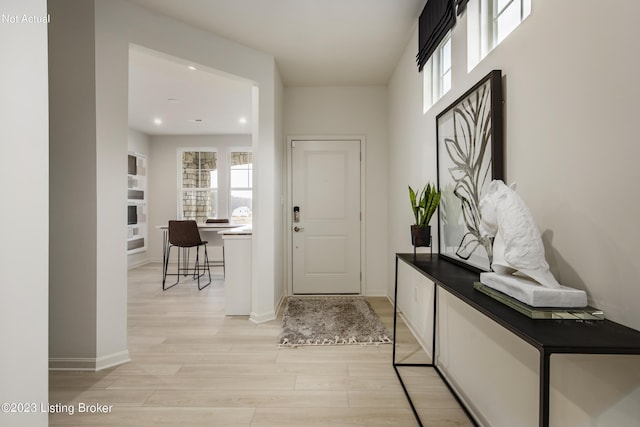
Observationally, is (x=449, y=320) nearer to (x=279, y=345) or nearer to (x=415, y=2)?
(x=279, y=345)

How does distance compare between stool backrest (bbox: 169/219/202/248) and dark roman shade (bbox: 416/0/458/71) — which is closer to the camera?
dark roman shade (bbox: 416/0/458/71)

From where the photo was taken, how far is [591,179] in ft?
3.13

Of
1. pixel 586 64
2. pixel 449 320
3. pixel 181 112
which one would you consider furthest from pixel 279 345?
pixel 181 112

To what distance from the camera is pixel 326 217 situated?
411 centimetres

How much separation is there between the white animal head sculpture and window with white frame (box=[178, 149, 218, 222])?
6.20 m

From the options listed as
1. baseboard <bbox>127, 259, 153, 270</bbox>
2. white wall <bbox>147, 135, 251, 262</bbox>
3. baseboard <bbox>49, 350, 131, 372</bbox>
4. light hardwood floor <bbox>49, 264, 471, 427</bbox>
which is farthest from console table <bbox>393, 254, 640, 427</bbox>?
baseboard <bbox>127, 259, 153, 270</bbox>

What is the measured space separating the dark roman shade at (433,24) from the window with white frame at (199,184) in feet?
16.8

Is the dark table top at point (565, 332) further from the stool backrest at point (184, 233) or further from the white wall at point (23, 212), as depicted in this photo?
the stool backrest at point (184, 233)

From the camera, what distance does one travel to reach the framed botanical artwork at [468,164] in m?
1.42

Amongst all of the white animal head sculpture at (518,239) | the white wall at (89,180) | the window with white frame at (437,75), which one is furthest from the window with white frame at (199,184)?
the white animal head sculpture at (518,239)

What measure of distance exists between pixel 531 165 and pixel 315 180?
9.86 feet

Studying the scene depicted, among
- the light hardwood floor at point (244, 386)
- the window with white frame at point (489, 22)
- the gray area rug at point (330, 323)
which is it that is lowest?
the light hardwood floor at point (244, 386)

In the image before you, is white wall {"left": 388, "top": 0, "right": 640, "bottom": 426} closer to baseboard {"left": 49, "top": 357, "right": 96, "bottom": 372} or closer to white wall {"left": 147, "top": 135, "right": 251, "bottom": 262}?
baseboard {"left": 49, "top": 357, "right": 96, "bottom": 372}

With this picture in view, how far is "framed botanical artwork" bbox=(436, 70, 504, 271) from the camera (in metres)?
1.42
